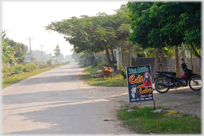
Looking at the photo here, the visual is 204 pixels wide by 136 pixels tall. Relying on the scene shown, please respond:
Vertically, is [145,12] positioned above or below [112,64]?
above

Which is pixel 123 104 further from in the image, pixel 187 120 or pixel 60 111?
pixel 187 120

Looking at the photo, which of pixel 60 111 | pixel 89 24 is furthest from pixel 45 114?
pixel 89 24

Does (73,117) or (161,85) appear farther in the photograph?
(161,85)

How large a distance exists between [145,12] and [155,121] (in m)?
3.87

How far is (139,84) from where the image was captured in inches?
313

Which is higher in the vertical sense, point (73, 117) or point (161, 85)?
point (161, 85)

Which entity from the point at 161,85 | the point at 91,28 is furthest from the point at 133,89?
the point at 91,28

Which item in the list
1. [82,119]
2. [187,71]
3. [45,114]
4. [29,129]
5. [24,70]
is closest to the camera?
[29,129]

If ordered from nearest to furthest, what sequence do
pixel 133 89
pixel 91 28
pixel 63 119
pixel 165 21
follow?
pixel 63 119
pixel 133 89
pixel 165 21
pixel 91 28

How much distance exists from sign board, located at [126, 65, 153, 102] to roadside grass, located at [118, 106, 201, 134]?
555 mm

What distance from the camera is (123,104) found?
9.37m

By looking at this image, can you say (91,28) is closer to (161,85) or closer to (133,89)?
(161,85)

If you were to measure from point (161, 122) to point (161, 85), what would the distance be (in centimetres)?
504

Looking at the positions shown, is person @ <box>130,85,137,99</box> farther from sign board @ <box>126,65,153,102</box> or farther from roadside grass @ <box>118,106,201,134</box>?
roadside grass @ <box>118,106,201,134</box>
